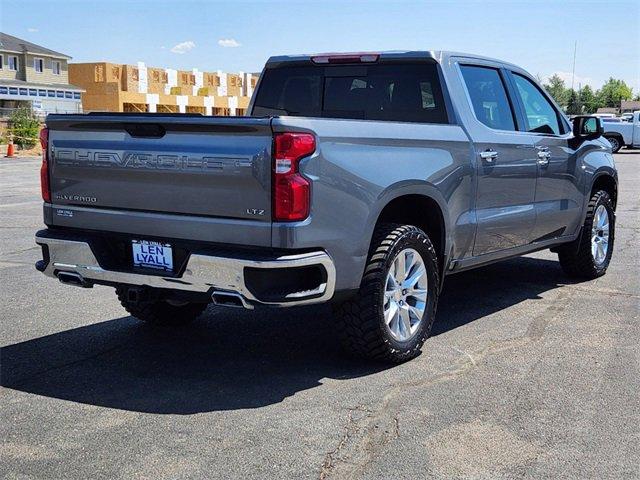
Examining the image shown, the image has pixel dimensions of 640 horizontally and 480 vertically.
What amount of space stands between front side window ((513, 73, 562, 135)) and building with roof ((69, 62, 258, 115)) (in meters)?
71.8

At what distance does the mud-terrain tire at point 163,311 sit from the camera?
5910mm

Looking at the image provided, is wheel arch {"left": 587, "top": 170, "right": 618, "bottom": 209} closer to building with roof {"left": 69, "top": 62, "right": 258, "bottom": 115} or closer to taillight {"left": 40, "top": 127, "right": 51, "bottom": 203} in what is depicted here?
taillight {"left": 40, "top": 127, "right": 51, "bottom": 203}

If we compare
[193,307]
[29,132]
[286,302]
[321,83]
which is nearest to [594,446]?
[286,302]

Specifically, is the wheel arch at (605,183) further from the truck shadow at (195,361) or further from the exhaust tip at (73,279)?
the exhaust tip at (73,279)

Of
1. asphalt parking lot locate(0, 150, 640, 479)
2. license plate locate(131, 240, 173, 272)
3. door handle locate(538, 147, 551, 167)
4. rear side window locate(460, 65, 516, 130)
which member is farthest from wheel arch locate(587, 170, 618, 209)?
license plate locate(131, 240, 173, 272)

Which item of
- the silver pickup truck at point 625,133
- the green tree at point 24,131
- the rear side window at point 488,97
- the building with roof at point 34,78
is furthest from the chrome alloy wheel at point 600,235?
the building with roof at point 34,78

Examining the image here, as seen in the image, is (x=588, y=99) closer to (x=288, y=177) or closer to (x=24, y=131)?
(x=24, y=131)

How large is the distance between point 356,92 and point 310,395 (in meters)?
2.70

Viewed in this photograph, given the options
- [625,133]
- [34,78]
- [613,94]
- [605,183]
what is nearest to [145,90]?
[34,78]

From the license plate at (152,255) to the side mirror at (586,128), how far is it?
423 cm

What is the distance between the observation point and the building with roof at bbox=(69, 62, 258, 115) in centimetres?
7806

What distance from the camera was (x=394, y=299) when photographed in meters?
5.09

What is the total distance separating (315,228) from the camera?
440 centimetres

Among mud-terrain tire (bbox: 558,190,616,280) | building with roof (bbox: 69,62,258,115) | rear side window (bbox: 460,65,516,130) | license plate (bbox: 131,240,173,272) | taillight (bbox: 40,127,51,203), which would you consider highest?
Answer: building with roof (bbox: 69,62,258,115)
